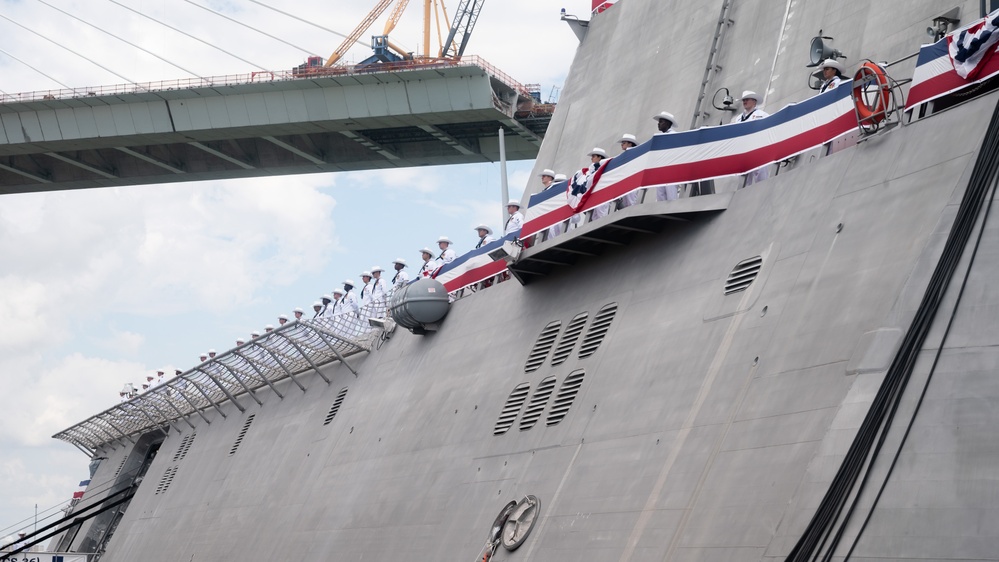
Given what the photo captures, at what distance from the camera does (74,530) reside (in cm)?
4212

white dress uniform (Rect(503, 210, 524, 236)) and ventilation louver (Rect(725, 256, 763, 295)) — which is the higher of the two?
white dress uniform (Rect(503, 210, 524, 236))

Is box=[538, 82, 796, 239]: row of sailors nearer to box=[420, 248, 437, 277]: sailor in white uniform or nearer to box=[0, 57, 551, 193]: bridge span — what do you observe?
box=[420, 248, 437, 277]: sailor in white uniform

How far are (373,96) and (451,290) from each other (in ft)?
67.2

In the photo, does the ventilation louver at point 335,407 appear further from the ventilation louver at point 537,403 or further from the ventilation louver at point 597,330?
the ventilation louver at point 597,330

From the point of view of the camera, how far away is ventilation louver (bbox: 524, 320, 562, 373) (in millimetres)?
16266

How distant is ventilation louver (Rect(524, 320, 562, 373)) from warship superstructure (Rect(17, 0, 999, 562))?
4 centimetres

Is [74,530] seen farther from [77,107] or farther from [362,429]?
[362,429]

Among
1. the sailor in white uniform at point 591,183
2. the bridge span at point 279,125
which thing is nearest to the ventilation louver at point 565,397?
the sailor in white uniform at point 591,183

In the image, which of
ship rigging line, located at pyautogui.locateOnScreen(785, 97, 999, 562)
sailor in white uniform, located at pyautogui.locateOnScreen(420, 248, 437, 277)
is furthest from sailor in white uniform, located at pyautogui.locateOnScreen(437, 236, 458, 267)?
ship rigging line, located at pyautogui.locateOnScreen(785, 97, 999, 562)

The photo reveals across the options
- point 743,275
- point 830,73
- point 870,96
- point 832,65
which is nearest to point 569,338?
point 743,275

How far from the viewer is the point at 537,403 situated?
51.3ft

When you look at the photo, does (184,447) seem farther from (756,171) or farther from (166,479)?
(756,171)

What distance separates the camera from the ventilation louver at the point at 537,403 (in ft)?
50.8

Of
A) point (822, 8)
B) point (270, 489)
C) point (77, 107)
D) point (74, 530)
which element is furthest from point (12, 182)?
point (822, 8)
